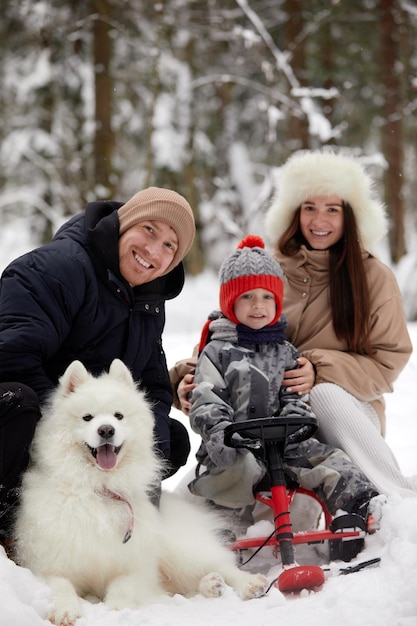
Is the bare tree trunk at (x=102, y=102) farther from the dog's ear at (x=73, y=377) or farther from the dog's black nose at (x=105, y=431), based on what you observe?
the dog's black nose at (x=105, y=431)

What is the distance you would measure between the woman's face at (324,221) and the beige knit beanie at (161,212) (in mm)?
972

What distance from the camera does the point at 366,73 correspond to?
1406cm

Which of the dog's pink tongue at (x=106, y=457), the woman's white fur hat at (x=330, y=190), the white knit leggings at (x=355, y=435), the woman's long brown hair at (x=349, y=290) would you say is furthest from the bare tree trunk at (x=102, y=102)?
the dog's pink tongue at (x=106, y=457)

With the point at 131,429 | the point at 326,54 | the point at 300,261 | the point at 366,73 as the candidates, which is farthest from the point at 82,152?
the point at 131,429

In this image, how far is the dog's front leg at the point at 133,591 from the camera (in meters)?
2.45

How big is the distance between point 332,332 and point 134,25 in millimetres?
9643

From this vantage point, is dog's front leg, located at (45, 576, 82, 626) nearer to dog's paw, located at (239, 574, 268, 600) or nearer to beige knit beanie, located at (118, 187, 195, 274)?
dog's paw, located at (239, 574, 268, 600)

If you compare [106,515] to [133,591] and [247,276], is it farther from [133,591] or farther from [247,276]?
[247,276]

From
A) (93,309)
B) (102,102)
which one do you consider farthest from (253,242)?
(102,102)

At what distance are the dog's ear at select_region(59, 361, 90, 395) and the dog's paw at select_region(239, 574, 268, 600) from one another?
42.0 inches

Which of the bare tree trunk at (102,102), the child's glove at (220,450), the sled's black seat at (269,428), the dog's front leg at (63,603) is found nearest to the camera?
the dog's front leg at (63,603)

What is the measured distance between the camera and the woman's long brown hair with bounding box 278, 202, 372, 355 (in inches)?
148

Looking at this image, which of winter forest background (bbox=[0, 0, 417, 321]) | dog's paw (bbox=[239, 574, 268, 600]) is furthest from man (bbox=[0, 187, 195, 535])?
winter forest background (bbox=[0, 0, 417, 321])

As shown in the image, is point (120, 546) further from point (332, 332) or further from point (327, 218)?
point (327, 218)
